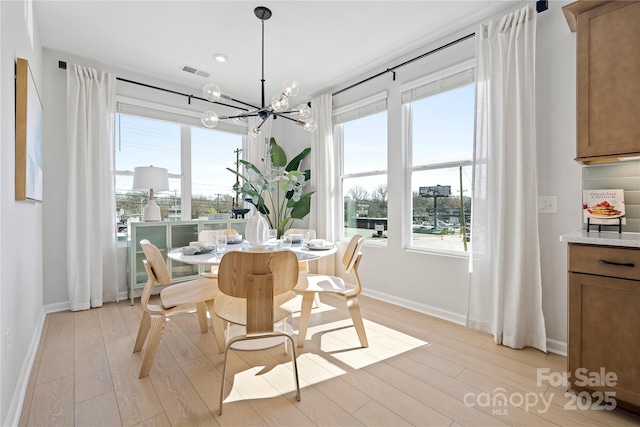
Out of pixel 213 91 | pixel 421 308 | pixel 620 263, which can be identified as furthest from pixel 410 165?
pixel 213 91

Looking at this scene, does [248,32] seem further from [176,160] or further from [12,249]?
[12,249]

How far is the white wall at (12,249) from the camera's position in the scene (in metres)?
1.42

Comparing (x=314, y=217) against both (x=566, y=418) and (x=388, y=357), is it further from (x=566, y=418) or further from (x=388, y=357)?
(x=566, y=418)

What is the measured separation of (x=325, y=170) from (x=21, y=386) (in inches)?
129

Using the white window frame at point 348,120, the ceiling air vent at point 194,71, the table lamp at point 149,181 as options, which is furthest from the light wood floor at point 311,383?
the ceiling air vent at point 194,71

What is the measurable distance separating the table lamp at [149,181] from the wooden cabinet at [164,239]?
5.6 inches

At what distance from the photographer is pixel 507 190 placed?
91.9 inches

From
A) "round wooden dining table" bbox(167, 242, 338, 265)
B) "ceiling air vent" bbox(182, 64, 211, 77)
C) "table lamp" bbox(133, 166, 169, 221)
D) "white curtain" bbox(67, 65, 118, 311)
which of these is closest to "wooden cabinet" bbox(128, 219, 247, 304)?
"table lamp" bbox(133, 166, 169, 221)

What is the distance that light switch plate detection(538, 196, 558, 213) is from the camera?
221 cm

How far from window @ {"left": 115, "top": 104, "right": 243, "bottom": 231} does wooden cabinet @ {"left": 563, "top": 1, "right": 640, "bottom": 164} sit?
3960 millimetres

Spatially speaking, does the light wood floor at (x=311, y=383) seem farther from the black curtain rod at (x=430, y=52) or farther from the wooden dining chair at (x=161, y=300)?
the black curtain rod at (x=430, y=52)

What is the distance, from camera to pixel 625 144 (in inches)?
64.9

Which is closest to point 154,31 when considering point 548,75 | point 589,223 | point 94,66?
point 94,66

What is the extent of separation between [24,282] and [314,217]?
9.64ft
